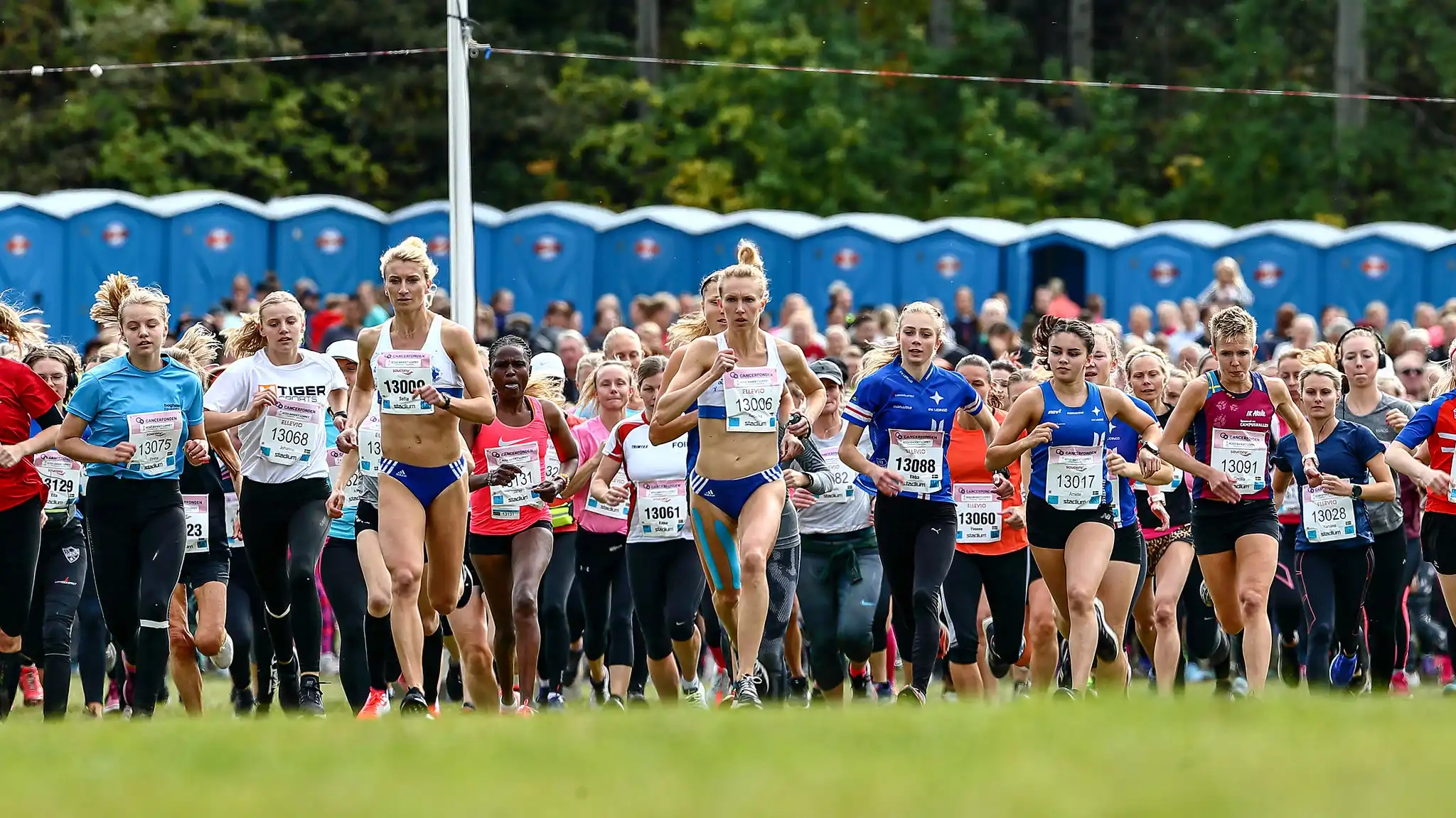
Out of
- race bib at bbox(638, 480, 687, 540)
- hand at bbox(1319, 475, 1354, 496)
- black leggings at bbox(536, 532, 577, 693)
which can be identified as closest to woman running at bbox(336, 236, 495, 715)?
race bib at bbox(638, 480, 687, 540)

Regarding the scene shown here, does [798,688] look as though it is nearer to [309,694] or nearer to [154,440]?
[309,694]

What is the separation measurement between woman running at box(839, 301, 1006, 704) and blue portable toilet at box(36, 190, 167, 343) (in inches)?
633

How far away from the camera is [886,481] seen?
→ 1195 centimetres

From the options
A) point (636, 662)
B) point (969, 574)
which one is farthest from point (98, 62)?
point (969, 574)

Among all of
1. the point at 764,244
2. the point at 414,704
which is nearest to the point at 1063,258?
the point at 764,244

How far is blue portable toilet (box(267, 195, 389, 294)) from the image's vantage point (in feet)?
93.5

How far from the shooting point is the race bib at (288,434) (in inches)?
488

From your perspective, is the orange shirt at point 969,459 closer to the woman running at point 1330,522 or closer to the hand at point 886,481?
the hand at point 886,481

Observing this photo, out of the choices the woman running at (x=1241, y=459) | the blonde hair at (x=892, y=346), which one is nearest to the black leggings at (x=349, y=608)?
the blonde hair at (x=892, y=346)

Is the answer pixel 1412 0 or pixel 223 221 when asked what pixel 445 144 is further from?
pixel 1412 0

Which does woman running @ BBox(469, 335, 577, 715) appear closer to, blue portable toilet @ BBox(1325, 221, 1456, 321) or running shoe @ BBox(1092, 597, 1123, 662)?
running shoe @ BBox(1092, 597, 1123, 662)

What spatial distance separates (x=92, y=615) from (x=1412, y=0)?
28.3 m

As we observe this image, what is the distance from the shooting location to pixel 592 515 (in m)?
13.7

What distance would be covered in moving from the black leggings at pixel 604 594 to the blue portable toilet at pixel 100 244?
14.1 m
